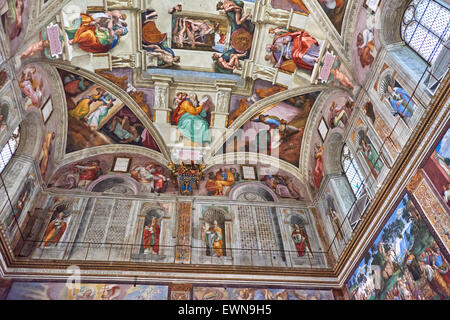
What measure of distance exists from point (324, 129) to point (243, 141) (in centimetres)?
374

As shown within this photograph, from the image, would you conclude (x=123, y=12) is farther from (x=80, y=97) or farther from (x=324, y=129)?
(x=324, y=129)

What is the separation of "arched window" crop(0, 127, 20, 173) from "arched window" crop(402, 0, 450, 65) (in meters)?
12.9

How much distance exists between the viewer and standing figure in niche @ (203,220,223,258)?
13.2 meters

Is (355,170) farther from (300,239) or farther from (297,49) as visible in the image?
(297,49)

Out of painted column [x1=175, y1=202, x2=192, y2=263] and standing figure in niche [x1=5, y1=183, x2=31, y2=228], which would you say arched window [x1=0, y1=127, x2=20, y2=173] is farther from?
painted column [x1=175, y1=202, x2=192, y2=263]

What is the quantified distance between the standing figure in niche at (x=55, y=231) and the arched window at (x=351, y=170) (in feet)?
34.6

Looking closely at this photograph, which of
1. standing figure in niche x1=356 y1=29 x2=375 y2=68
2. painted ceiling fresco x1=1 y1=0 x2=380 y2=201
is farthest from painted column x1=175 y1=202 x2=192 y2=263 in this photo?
standing figure in niche x1=356 y1=29 x2=375 y2=68

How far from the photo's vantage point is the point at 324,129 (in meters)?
14.9

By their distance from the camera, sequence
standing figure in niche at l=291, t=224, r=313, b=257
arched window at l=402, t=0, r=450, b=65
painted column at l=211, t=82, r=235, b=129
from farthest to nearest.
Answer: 1. painted column at l=211, t=82, r=235, b=129
2. standing figure in niche at l=291, t=224, r=313, b=257
3. arched window at l=402, t=0, r=450, b=65

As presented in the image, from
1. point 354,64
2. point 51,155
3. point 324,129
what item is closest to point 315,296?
point 324,129

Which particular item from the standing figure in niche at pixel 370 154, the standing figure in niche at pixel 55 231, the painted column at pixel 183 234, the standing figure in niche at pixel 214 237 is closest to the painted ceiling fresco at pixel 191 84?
the standing figure in niche at pixel 370 154

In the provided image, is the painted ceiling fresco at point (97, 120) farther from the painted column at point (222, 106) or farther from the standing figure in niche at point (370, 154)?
the standing figure in niche at point (370, 154)

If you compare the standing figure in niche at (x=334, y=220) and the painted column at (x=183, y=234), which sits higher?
the standing figure in niche at (x=334, y=220)

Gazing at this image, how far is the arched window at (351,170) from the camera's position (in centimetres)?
1308
